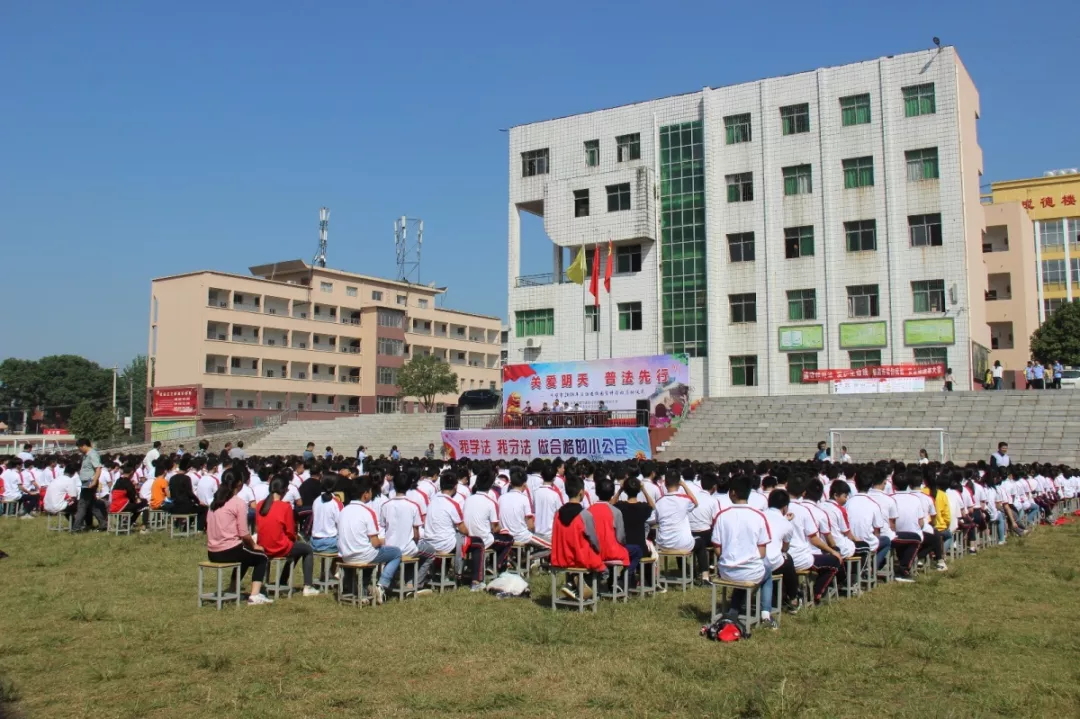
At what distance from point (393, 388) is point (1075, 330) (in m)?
45.0

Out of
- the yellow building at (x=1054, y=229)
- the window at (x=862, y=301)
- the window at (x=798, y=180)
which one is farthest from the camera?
the yellow building at (x=1054, y=229)

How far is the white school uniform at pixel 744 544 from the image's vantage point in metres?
8.04

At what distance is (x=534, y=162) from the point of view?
45.6 metres

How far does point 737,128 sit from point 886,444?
18528 millimetres

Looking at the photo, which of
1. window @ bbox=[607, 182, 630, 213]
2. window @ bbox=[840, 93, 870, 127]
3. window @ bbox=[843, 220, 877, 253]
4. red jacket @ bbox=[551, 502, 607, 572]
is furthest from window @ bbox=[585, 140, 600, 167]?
red jacket @ bbox=[551, 502, 607, 572]

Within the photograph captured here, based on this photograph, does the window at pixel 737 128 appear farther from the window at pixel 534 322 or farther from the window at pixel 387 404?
the window at pixel 387 404

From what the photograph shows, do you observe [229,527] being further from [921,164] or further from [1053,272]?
[1053,272]

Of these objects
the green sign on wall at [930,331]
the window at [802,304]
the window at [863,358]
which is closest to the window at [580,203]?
the window at [802,304]

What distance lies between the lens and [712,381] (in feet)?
132

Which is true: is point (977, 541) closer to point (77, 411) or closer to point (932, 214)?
point (932, 214)

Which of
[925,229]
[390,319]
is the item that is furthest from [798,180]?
[390,319]

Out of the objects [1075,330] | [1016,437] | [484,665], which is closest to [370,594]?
[484,665]

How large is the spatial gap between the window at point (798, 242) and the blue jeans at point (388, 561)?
32.9 m

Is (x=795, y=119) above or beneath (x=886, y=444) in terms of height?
above
